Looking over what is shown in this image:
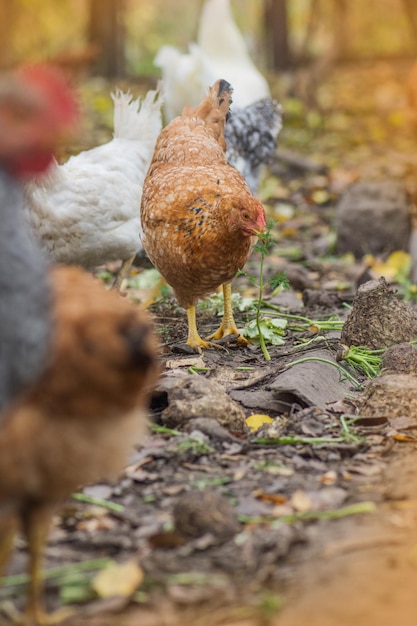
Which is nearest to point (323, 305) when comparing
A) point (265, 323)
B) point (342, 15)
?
point (265, 323)

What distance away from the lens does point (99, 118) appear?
11680 millimetres

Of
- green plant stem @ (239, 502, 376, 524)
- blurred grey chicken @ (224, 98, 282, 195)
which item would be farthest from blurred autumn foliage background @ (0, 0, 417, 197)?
green plant stem @ (239, 502, 376, 524)

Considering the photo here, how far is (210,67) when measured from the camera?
7.40 meters

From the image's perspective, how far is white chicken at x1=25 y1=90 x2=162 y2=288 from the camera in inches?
210

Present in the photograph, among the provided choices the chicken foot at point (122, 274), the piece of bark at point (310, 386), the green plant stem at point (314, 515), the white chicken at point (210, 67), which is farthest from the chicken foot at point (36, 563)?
the white chicken at point (210, 67)

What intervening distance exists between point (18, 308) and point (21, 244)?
8.0 inches

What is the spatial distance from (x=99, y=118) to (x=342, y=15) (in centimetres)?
433

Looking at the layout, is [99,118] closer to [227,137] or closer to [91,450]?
[227,137]

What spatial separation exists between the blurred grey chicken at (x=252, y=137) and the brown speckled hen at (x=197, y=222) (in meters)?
1.52

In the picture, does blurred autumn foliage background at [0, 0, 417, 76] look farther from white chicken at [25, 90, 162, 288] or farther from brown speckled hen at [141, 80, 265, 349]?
brown speckled hen at [141, 80, 265, 349]

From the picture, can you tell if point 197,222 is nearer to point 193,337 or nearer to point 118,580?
point 193,337

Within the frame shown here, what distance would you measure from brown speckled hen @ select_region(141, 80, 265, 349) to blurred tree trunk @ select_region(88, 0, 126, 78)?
8235 mm

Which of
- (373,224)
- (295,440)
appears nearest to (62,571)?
(295,440)

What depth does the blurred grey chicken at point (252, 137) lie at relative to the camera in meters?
6.78
